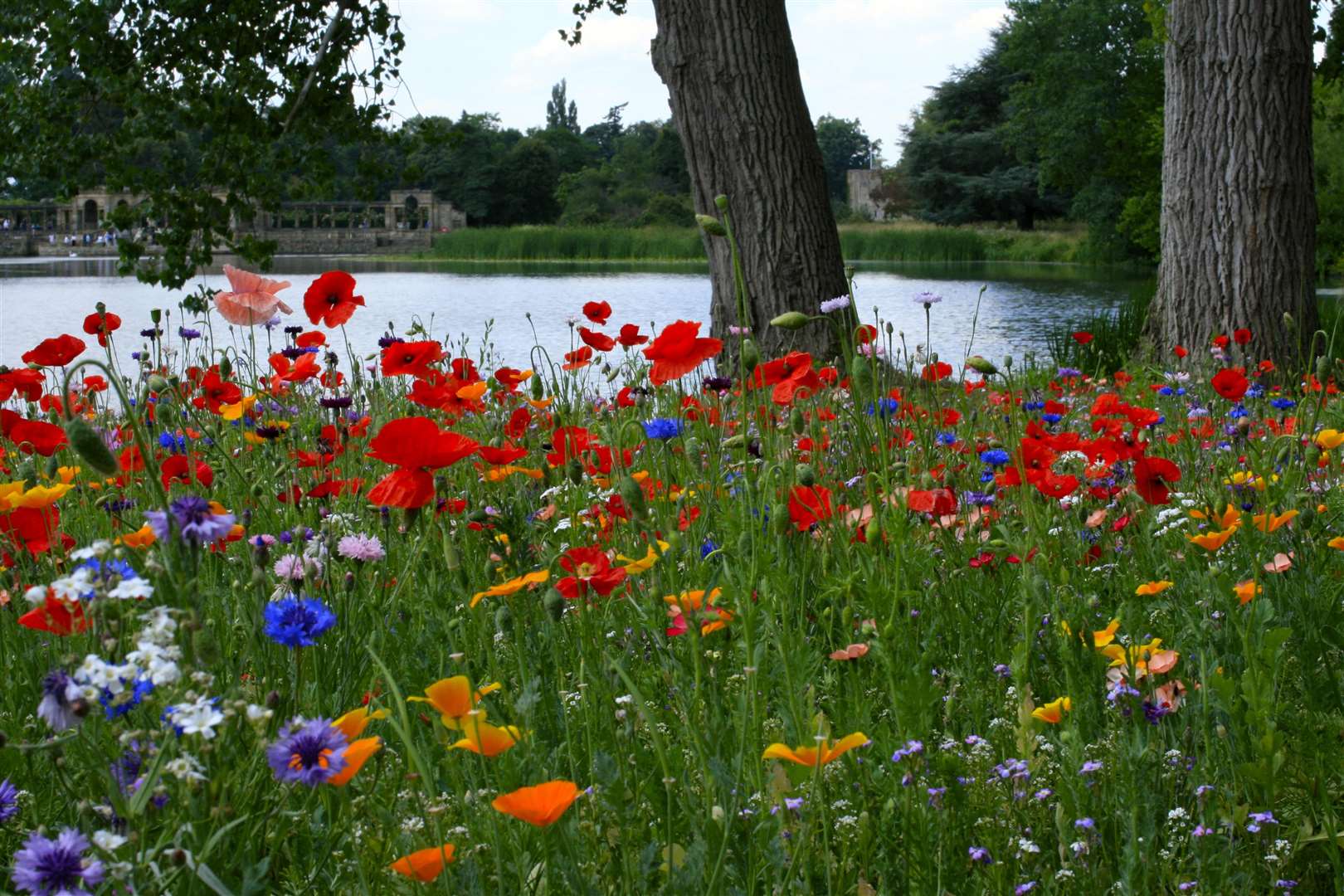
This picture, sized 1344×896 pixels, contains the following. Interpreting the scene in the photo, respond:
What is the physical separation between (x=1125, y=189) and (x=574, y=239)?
15.8 m

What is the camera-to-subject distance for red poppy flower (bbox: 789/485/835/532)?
186cm

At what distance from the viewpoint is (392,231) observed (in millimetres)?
65438

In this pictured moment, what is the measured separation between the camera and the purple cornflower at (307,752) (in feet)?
2.82

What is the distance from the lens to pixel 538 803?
2.92 ft

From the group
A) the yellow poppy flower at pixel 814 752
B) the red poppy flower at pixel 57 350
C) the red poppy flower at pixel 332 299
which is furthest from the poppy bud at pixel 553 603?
the red poppy flower at pixel 57 350

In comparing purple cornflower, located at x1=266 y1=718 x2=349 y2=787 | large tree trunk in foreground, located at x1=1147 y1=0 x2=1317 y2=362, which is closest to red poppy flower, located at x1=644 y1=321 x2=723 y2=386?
purple cornflower, located at x1=266 y1=718 x2=349 y2=787

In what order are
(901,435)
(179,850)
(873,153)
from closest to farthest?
(179,850) < (901,435) < (873,153)

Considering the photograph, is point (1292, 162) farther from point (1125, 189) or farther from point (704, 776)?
point (1125, 189)

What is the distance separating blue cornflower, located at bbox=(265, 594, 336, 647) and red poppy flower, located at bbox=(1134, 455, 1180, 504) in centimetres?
136

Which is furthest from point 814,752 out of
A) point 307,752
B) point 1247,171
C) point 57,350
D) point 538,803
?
point 1247,171

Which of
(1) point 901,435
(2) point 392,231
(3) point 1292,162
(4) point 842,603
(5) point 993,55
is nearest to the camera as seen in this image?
(4) point 842,603

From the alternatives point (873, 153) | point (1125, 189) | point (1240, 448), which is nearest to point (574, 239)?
point (1125, 189)

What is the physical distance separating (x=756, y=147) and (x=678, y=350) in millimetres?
4021

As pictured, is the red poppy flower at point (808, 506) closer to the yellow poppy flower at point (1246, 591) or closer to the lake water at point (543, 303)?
the yellow poppy flower at point (1246, 591)
